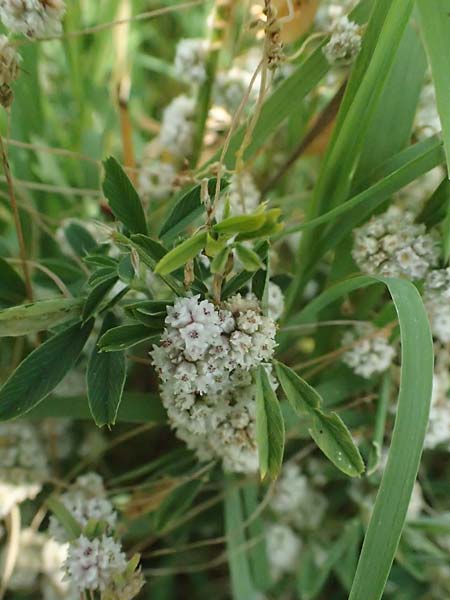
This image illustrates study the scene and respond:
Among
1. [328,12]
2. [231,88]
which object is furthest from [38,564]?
[328,12]

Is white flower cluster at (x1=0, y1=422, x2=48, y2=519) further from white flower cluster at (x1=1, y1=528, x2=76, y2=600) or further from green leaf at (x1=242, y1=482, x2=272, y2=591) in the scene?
green leaf at (x1=242, y1=482, x2=272, y2=591)

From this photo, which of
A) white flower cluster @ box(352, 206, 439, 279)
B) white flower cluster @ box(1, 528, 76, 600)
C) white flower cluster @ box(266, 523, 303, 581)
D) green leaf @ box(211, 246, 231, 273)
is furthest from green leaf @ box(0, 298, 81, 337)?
white flower cluster @ box(266, 523, 303, 581)

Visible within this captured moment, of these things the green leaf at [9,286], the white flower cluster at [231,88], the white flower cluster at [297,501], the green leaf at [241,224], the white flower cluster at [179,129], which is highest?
the white flower cluster at [231,88]

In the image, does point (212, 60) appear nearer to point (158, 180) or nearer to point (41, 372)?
point (158, 180)

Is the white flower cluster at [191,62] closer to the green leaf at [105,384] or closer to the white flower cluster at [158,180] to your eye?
the white flower cluster at [158,180]

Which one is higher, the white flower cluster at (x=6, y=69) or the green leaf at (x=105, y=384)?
the white flower cluster at (x=6, y=69)

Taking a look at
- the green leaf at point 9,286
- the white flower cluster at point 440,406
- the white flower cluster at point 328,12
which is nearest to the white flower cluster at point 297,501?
the white flower cluster at point 440,406
